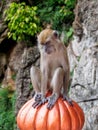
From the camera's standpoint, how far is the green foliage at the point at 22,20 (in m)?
10.9

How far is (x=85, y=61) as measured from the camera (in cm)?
758

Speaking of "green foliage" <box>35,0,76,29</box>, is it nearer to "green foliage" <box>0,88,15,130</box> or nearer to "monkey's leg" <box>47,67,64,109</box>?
"green foliage" <box>0,88,15,130</box>

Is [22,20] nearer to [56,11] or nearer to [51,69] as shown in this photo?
[56,11]

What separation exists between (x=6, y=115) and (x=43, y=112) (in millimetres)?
6238

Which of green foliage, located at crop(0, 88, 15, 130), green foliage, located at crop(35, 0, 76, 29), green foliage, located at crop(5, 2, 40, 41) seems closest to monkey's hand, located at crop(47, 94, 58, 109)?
green foliage, located at crop(0, 88, 15, 130)

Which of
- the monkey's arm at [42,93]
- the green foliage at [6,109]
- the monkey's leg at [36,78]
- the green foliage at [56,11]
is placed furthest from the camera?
the green foliage at [56,11]

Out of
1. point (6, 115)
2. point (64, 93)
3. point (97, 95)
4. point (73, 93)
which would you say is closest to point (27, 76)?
point (6, 115)

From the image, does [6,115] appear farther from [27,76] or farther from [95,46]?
[95,46]

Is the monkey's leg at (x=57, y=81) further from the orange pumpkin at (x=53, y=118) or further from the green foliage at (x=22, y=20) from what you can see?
the green foliage at (x=22, y=20)

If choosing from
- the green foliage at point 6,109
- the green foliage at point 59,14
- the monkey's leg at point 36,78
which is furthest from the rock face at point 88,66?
the green foliage at point 6,109

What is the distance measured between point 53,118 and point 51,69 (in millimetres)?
922

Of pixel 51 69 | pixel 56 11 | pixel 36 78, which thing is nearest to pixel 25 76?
pixel 56 11

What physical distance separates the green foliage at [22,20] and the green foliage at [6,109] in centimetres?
153

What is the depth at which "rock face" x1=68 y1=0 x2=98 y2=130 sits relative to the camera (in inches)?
279
